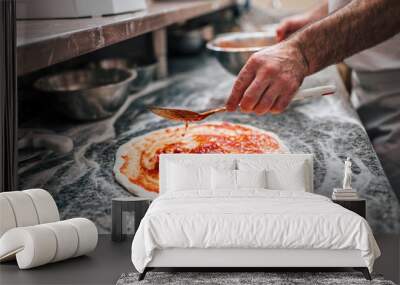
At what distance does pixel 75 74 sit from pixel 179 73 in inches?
40.6

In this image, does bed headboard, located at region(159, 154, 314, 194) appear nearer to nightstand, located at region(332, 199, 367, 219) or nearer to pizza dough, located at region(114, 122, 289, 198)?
pizza dough, located at region(114, 122, 289, 198)

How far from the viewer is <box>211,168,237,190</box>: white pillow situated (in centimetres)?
312

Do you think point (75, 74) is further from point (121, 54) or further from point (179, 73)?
point (179, 73)

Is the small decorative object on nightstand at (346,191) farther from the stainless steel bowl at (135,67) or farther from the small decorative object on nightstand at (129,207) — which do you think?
the stainless steel bowl at (135,67)

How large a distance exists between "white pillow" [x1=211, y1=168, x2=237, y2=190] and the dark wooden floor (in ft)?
1.62

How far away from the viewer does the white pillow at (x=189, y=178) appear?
10.3ft

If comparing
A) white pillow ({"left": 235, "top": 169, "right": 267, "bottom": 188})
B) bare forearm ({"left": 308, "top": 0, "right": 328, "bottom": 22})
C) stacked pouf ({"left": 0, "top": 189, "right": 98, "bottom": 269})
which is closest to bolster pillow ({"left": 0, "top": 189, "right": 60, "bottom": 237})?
stacked pouf ({"left": 0, "top": 189, "right": 98, "bottom": 269})

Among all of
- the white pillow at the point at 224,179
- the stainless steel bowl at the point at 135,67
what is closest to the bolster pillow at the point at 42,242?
the white pillow at the point at 224,179

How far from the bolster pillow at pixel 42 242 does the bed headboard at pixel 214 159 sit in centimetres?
51

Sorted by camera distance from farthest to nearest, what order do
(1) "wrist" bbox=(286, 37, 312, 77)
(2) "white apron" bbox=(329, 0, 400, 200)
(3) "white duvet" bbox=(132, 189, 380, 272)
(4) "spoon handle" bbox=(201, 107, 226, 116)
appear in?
(2) "white apron" bbox=(329, 0, 400, 200), (4) "spoon handle" bbox=(201, 107, 226, 116), (1) "wrist" bbox=(286, 37, 312, 77), (3) "white duvet" bbox=(132, 189, 380, 272)

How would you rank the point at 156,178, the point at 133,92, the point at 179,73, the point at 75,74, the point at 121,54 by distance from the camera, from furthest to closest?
the point at 179,73
the point at 121,54
the point at 133,92
the point at 75,74
the point at 156,178

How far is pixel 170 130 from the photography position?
3.45 meters

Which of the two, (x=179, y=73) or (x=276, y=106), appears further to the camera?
(x=179, y=73)

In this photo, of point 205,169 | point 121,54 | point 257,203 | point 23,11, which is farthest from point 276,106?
point 121,54
